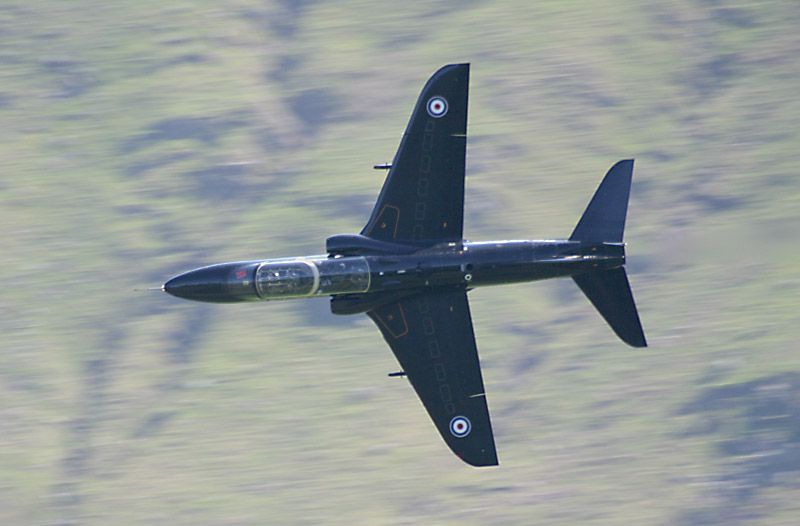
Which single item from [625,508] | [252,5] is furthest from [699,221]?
[252,5]

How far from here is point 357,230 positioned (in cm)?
11525

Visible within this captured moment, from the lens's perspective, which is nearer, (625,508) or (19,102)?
(625,508)

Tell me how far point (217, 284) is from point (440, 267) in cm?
816

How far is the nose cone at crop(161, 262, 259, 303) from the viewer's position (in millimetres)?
42281

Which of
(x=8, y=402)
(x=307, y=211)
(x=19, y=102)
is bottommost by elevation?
(x=8, y=402)

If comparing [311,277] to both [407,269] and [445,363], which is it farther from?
[445,363]

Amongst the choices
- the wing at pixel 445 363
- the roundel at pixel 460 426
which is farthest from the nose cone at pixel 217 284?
the roundel at pixel 460 426

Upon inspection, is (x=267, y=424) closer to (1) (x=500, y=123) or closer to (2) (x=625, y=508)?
(2) (x=625, y=508)

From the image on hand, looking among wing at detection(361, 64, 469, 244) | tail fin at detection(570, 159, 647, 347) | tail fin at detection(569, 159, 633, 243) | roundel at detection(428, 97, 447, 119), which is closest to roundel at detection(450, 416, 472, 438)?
tail fin at detection(570, 159, 647, 347)

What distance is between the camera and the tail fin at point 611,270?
44.6 metres

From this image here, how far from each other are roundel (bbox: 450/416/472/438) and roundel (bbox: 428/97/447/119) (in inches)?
453

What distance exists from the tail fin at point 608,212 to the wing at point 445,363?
5276 millimetres

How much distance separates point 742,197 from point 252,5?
70780mm

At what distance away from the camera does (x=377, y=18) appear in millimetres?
153875
